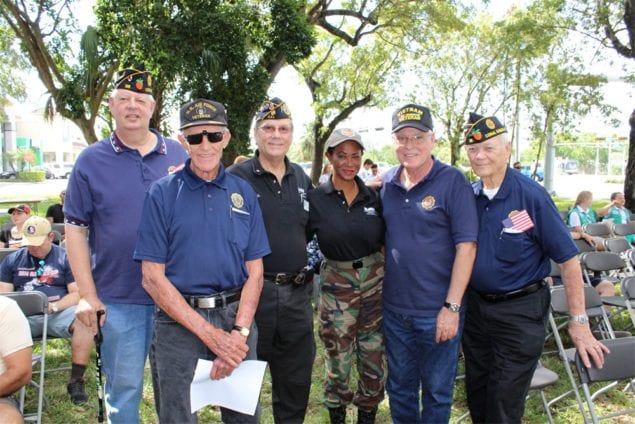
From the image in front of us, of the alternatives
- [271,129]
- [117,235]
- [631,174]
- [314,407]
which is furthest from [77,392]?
[631,174]

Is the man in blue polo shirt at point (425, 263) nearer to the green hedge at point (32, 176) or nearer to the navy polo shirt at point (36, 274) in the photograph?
the navy polo shirt at point (36, 274)

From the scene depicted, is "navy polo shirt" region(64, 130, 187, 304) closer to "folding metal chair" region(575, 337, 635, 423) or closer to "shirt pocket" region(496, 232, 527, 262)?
"shirt pocket" region(496, 232, 527, 262)

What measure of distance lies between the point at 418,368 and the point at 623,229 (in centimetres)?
695

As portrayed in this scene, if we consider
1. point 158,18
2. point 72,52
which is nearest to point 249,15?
point 158,18

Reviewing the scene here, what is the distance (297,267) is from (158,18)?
10.5m

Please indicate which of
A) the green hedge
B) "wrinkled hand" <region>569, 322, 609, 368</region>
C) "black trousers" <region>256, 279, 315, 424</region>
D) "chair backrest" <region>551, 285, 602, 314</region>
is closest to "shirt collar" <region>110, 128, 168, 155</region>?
"black trousers" <region>256, 279, 315, 424</region>

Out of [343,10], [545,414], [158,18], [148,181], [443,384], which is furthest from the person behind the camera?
[343,10]

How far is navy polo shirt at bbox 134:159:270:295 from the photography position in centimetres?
234

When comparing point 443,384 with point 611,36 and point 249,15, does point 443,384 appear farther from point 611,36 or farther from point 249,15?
point 611,36

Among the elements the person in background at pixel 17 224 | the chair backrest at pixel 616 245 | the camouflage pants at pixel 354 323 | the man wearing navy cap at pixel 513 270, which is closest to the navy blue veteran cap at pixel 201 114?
the camouflage pants at pixel 354 323

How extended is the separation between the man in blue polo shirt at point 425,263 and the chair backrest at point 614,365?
679 millimetres

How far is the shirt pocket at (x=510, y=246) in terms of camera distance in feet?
9.14

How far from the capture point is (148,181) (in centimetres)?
261

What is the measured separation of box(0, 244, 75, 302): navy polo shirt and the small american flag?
4094 millimetres
